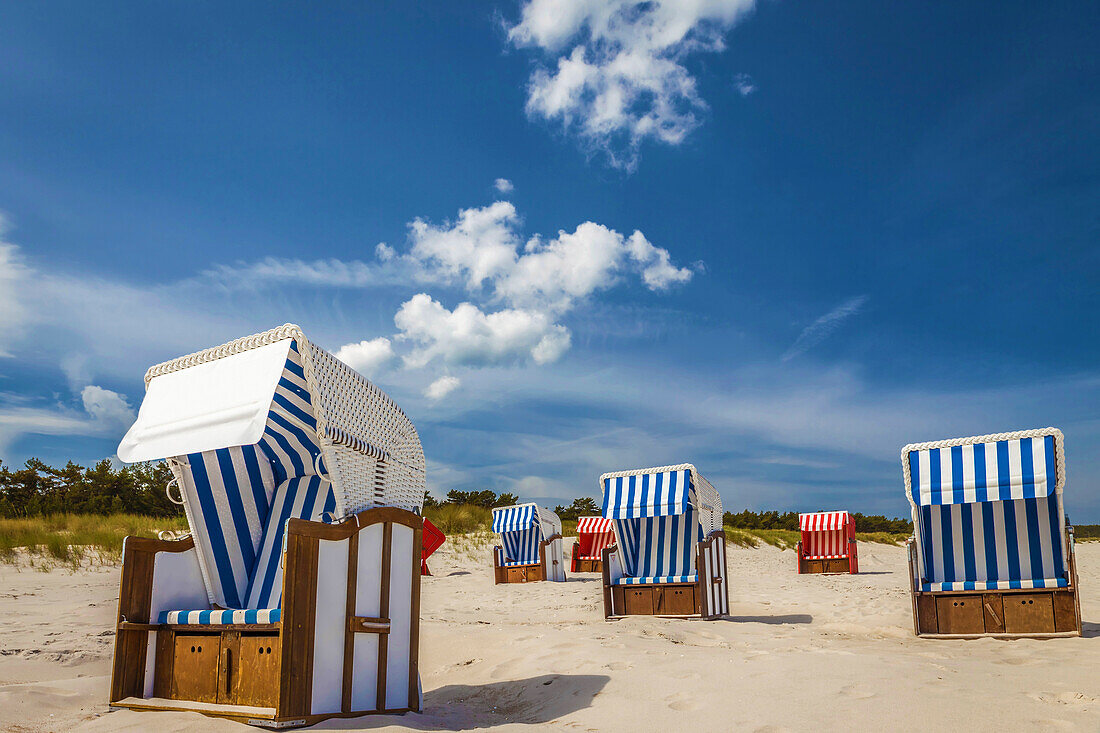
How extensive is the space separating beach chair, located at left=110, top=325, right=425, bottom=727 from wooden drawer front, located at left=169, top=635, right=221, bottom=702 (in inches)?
0.4

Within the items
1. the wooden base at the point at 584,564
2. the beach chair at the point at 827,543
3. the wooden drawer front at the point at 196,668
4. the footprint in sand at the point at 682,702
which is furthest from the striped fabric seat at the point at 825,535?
the wooden drawer front at the point at 196,668

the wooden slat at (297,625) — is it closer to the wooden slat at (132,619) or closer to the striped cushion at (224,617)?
the striped cushion at (224,617)

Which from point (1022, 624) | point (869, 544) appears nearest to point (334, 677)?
point (1022, 624)

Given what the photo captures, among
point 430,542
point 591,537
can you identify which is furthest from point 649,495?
point 591,537

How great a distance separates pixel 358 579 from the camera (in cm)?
402

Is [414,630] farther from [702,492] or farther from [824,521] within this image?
[824,521]

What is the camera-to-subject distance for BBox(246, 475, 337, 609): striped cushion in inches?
183

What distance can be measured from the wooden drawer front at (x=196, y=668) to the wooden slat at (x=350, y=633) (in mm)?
642

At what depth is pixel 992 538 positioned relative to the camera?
727 centimetres

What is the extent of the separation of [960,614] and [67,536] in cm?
1319

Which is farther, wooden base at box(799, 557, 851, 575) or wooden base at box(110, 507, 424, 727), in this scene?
wooden base at box(799, 557, 851, 575)

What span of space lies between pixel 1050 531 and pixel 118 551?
12.9 meters

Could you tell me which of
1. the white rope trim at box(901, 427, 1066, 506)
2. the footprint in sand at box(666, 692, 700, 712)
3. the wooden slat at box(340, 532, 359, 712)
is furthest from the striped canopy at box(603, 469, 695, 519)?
the wooden slat at box(340, 532, 359, 712)

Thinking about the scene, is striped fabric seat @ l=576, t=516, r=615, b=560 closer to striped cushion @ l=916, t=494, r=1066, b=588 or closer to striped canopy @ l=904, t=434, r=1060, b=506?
striped cushion @ l=916, t=494, r=1066, b=588
